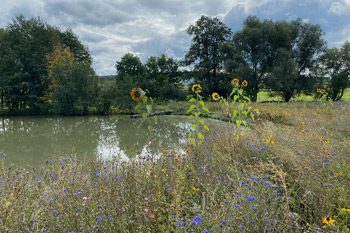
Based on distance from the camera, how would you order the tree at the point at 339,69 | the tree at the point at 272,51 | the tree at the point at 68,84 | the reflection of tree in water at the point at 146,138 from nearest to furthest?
the reflection of tree in water at the point at 146,138 → the tree at the point at 68,84 → the tree at the point at 272,51 → the tree at the point at 339,69

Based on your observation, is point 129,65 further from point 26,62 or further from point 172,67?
point 26,62

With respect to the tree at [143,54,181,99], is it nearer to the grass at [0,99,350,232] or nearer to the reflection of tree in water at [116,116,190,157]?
the reflection of tree in water at [116,116,190,157]

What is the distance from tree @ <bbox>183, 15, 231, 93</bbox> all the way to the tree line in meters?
0.10

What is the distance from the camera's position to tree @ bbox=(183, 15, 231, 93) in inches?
915

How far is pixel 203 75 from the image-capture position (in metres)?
23.7

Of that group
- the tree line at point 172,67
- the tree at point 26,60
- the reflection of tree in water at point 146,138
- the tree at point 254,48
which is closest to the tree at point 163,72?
the tree line at point 172,67

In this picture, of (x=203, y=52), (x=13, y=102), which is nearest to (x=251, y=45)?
(x=203, y=52)

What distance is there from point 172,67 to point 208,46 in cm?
480

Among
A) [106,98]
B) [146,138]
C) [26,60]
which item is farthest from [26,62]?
[146,138]

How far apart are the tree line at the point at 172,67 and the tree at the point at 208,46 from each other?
0.33 ft

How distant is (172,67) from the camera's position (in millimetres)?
25875

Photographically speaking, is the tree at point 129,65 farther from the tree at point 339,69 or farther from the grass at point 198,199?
the grass at point 198,199

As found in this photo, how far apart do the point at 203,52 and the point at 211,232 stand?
23.6 meters

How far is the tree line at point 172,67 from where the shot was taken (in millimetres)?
17156
